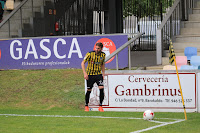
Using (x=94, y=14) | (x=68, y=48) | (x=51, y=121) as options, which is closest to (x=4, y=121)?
(x=51, y=121)

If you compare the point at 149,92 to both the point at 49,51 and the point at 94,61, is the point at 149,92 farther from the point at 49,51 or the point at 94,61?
the point at 49,51

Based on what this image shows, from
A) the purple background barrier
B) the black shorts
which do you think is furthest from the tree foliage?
the black shorts

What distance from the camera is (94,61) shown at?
13711 millimetres

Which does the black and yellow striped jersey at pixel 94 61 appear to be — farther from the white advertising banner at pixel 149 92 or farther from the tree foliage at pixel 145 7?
the tree foliage at pixel 145 7

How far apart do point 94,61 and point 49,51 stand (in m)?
6.76

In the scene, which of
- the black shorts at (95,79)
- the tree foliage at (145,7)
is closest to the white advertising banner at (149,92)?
the black shorts at (95,79)

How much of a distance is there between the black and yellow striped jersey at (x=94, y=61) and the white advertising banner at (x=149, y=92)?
2.24ft

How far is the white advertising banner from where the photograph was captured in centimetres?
1390

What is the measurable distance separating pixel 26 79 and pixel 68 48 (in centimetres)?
197

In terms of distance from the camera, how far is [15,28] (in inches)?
939

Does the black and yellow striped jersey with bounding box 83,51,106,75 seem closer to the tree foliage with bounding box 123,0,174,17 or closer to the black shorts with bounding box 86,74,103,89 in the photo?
the black shorts with bounding box 86,74,103,89

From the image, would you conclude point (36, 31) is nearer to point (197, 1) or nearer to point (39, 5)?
point (39, 5)

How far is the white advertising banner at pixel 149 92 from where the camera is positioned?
13.9m

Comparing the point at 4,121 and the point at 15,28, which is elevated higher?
the point at 15,28
